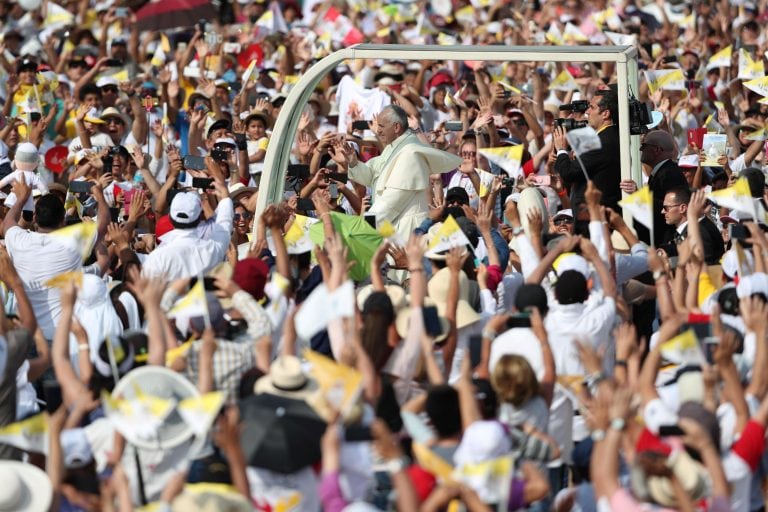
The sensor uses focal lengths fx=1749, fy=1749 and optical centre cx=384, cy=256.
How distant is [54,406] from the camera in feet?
27.9

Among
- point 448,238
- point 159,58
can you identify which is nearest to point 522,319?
point 448,238

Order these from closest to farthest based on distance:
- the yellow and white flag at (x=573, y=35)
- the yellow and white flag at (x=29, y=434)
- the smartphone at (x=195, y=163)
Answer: the yellow and white flag at (x=29, y=434)
the smartphone at (x=195, y=163)
the yellow and white flag at (x=573, y=35)

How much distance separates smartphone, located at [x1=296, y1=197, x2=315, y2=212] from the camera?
11509 mm

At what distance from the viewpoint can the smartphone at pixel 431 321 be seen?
8.22 meters

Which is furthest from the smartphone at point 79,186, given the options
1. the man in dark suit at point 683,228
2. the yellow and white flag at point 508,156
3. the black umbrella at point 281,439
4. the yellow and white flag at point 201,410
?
the black umbrella at point 281,439

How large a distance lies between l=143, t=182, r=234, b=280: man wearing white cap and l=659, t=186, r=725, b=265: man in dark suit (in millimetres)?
2782

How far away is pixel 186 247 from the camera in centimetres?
997

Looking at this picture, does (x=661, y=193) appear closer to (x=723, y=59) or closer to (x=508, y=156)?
(x=508, y=156)

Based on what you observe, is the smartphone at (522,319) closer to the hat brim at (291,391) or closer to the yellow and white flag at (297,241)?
the hat brim at (291,391)

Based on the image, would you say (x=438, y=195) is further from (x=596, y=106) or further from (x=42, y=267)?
(x=42, y=267)

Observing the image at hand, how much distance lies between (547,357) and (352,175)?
4.14m

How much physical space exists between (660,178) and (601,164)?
45 centimetres

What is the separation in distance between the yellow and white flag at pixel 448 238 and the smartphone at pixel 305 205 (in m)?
2.02

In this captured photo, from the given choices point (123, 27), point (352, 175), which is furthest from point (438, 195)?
point (123, 27)
